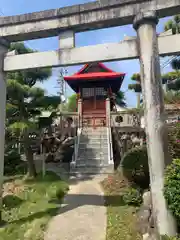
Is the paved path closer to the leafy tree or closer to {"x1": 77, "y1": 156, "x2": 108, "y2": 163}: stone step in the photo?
{"x1": 77, "y1": 156, "x2": 108, "y2": 163}: stone step

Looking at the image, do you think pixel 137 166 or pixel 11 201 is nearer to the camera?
pixel 11 201

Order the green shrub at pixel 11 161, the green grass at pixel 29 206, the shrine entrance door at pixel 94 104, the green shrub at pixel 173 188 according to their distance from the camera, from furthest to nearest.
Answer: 1. the shrine entrance door at pixel 94 104
2. the green shrub at pixel 11 161
3. the green grass at pixel 29 206
4. the green shrub at pixel 173 188

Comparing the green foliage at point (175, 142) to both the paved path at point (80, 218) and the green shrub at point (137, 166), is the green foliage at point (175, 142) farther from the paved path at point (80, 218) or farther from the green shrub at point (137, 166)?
the paved path at point (80, 218)

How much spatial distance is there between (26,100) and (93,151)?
476 centimetres

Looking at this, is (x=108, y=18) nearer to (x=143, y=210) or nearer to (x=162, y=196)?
(x=162, y=196)

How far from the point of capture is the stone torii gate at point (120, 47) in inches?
211

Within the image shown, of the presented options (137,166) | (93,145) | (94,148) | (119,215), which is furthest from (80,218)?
(93,145)

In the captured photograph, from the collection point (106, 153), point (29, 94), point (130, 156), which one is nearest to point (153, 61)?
point (130, 156)

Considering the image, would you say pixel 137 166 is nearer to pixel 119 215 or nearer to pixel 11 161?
pixel 119 215

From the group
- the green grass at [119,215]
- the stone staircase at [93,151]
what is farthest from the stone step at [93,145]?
the green grass at [119,215]

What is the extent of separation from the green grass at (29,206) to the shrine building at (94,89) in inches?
298

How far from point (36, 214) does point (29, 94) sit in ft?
16.7

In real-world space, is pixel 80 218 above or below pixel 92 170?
below

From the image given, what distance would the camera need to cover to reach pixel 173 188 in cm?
479
